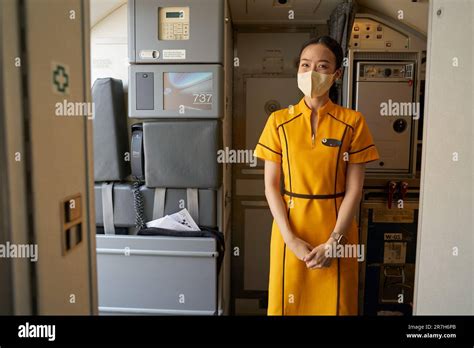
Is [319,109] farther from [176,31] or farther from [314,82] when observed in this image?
[176,31]

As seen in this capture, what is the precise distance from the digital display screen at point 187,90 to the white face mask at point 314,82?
87cm

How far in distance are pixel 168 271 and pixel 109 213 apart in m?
0.66

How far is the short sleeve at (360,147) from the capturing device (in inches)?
63.1

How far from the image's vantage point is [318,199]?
1.57 metres

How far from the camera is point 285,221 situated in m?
1.60

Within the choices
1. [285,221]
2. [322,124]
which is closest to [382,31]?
[322,124]

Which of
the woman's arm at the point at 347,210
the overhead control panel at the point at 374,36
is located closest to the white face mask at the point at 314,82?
the woman's arm at the point at 347,210

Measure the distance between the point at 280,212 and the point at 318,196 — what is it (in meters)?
0.21

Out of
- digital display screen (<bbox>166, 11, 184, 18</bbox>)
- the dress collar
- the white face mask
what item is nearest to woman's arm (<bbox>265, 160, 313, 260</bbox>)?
the dress collar

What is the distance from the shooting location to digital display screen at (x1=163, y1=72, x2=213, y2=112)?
2312 millimetres

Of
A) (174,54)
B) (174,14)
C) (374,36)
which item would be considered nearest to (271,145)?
(174,54)

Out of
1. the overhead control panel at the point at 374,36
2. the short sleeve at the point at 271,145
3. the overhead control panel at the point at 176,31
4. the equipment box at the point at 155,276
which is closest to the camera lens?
the short sleeve at the point at 271,145

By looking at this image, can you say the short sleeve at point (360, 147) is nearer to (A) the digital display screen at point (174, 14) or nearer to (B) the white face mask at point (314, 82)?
(B) the white face mask at point (314, 82)
